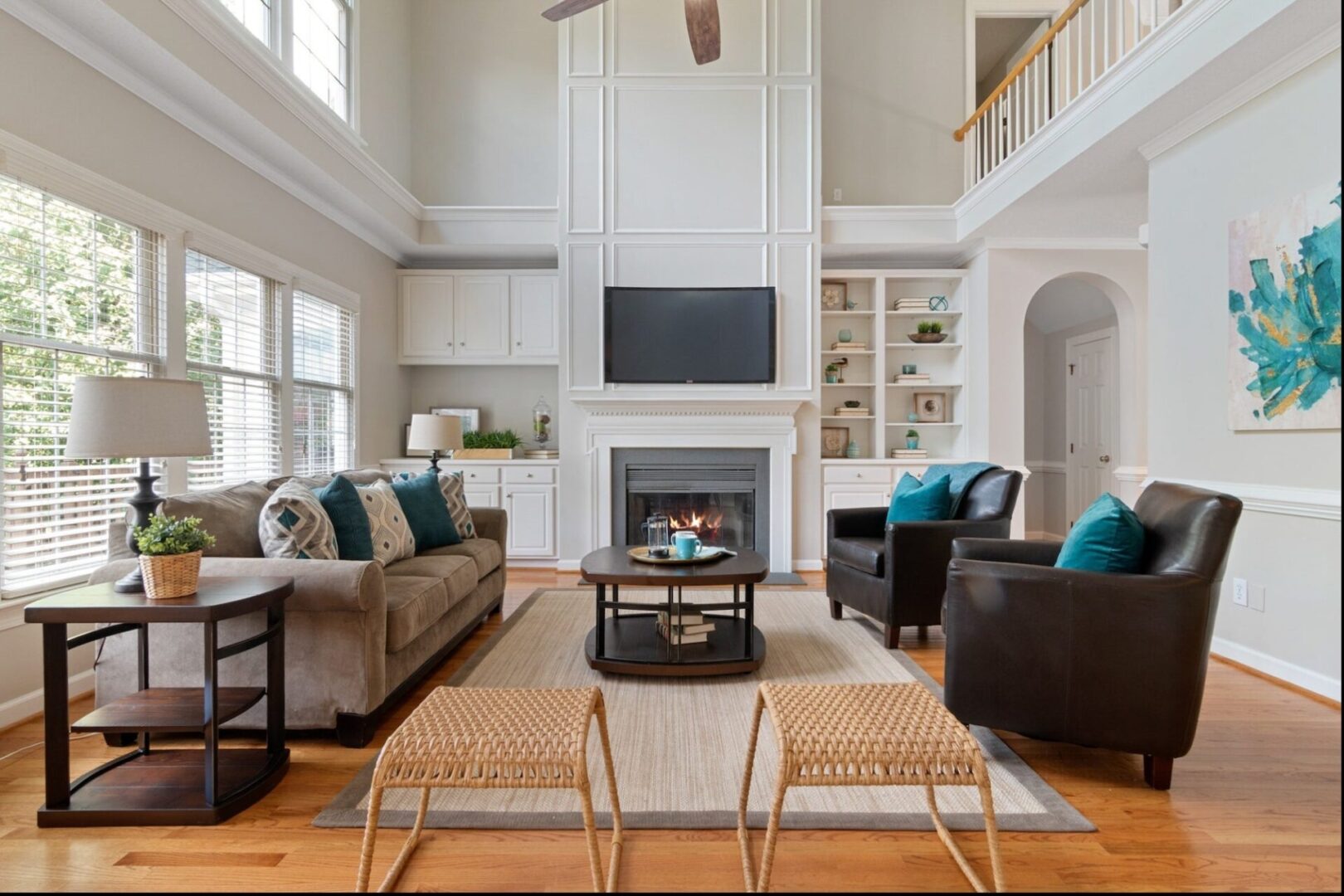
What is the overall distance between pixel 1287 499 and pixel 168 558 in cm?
391

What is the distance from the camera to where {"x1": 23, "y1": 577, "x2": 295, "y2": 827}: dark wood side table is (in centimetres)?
175

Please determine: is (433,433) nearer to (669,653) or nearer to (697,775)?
(669,653)

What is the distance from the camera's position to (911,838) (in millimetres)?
1684

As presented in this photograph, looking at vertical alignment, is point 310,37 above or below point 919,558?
above

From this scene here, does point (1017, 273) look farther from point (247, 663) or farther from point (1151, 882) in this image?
point (247, 663)

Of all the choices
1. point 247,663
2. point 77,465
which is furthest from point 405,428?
point 247,663

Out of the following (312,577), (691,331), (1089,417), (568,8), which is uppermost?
(568,8)

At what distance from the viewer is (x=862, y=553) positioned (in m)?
3.35

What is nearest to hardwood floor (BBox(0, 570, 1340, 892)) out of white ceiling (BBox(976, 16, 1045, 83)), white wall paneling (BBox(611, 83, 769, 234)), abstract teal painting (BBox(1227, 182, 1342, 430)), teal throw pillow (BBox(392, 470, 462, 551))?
abstract teal painting (BBox(1227, 182, 1342, 430))

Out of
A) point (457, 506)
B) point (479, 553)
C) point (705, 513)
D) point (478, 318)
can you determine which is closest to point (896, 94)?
point (705, 513)

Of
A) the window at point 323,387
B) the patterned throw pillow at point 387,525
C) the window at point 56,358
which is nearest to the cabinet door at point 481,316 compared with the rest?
the window at point 323,387

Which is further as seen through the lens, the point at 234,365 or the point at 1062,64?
the point at 1062,64

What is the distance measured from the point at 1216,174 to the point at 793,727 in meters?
3.25

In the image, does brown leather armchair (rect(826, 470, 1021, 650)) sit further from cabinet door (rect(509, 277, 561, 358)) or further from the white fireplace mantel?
cabinet door (rect(509, 277, 561, 358))
